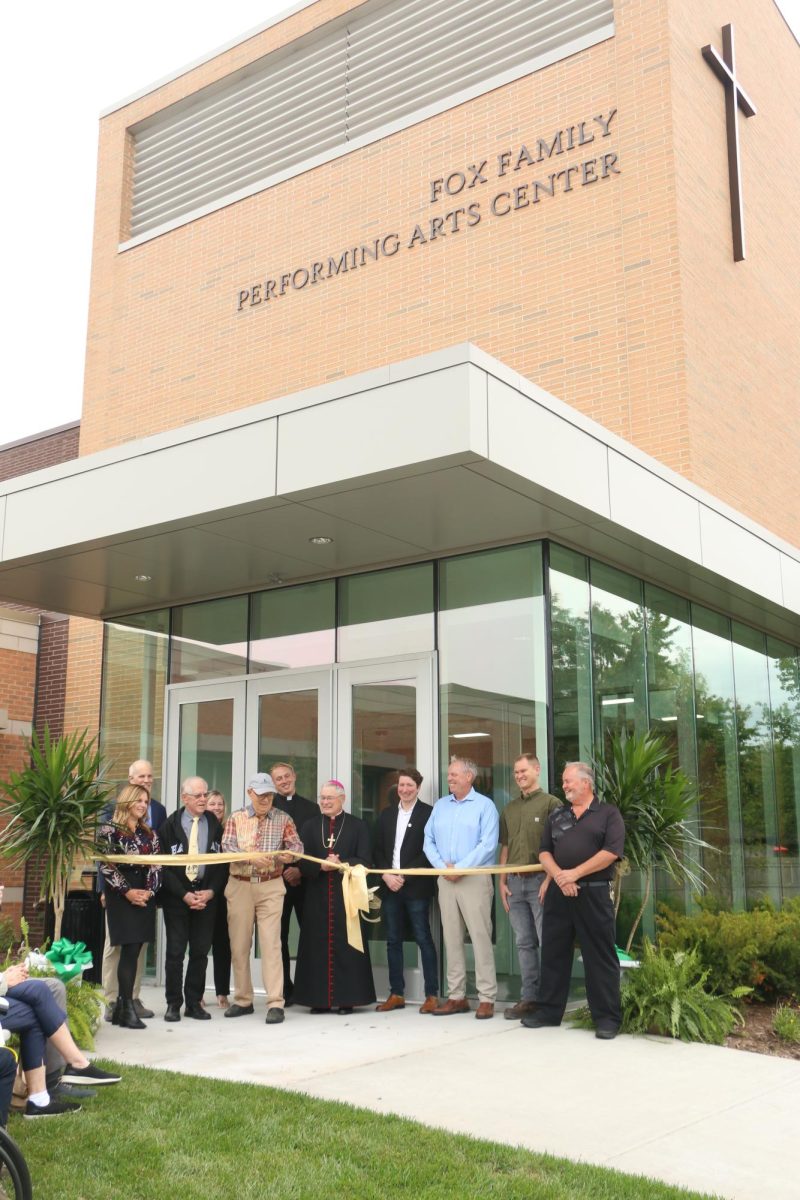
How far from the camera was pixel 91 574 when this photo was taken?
11625mm

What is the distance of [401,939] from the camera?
400 inches

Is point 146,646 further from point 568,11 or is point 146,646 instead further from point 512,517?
point 568,11

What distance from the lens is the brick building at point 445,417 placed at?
956 centimetres

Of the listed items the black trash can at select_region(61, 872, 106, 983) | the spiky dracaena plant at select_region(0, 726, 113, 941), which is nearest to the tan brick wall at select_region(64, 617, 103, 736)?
the black trash can at select_region(61, 872, 106, 983)

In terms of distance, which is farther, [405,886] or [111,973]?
[405,886]

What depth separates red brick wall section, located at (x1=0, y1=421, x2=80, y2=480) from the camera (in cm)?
1992

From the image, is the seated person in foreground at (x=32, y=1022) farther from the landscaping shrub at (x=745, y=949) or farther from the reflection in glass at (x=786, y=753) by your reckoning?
the reflection in glass at (x=786, y=753)

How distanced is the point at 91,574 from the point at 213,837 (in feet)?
10.4

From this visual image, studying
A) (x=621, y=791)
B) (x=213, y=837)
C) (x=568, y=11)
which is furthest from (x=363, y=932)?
(x=568, y=11)

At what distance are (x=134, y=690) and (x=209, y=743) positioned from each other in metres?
1.46

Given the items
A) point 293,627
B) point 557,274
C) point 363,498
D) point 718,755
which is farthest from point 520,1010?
point 557,274

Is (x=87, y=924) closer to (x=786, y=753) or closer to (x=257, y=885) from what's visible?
(x=257, y=885)

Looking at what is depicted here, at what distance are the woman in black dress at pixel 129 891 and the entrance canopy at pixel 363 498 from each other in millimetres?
2348

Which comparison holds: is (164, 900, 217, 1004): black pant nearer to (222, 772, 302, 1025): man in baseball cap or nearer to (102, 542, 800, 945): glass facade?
(222, 772, 302, 1025): man in baseball cap
